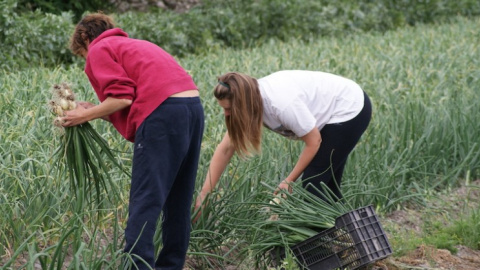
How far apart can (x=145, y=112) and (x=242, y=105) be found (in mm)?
512

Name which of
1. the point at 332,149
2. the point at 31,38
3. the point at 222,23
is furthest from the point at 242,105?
the point at 222,23

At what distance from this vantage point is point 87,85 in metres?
6.04

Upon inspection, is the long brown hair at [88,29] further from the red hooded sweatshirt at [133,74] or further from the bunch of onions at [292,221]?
the bunch of onions at [292,221]

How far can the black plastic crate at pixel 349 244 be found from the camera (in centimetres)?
360

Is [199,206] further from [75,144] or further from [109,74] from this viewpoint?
[109,74]

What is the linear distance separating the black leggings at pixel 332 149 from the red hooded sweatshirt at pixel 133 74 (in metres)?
0.91

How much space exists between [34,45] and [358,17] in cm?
687

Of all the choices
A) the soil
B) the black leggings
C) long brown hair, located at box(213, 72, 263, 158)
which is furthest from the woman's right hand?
the soil

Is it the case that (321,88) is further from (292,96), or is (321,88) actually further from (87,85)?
(87,85)

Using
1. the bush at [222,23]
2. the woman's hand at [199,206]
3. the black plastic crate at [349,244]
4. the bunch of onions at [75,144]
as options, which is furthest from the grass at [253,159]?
the bush at [222,23]

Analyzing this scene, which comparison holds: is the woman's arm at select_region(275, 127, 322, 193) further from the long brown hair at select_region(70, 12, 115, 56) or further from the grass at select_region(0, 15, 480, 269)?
the long brown hair at select_region(70, 12, 115, 56)

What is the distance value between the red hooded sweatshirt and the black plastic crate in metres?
0.96

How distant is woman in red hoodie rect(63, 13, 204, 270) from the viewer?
327 cm

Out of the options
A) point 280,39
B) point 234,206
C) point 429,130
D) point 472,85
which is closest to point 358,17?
point 280,39
